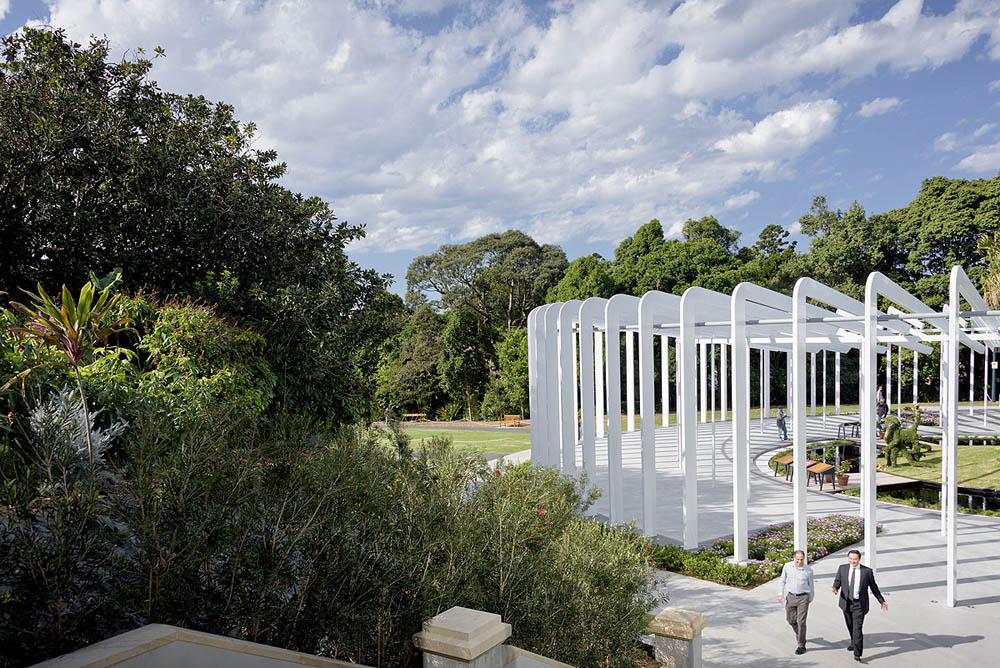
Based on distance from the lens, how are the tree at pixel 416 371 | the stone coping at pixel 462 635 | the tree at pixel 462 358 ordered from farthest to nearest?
the tree at pixel 416 371, the tree at pixel 462 358, the stone coping at pixel 462 635

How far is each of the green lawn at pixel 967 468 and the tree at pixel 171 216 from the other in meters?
14.8

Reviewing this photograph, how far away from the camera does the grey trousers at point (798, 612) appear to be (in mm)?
6746

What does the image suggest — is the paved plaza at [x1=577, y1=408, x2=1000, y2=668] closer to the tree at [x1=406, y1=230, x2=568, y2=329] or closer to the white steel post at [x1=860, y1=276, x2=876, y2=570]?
the white steel post at [x1=860, y1=276, x2=876, y2=570]

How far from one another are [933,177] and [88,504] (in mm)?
45863

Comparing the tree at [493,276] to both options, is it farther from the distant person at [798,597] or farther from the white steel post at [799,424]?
the distant person at [798,597]

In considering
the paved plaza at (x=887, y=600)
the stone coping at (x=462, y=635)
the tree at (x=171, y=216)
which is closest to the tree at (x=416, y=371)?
the tree at (x=171, y=216)

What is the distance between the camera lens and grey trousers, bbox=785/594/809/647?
675 cm

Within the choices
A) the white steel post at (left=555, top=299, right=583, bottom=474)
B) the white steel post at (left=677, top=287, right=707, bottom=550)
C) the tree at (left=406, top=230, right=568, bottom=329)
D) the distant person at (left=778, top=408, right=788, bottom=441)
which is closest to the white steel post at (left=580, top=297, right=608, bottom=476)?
the white steel post at (left=555, top=299, right=583, bottom=474)

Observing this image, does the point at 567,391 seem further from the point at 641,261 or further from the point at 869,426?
the point at 641,261

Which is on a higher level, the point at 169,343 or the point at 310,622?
the point at 169,343

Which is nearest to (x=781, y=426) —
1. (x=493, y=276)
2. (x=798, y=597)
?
(x=798, y=597)

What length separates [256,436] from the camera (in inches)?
192

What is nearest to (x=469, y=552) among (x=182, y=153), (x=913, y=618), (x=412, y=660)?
(x=412, y=660)

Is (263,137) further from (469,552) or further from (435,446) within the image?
(469,552)
